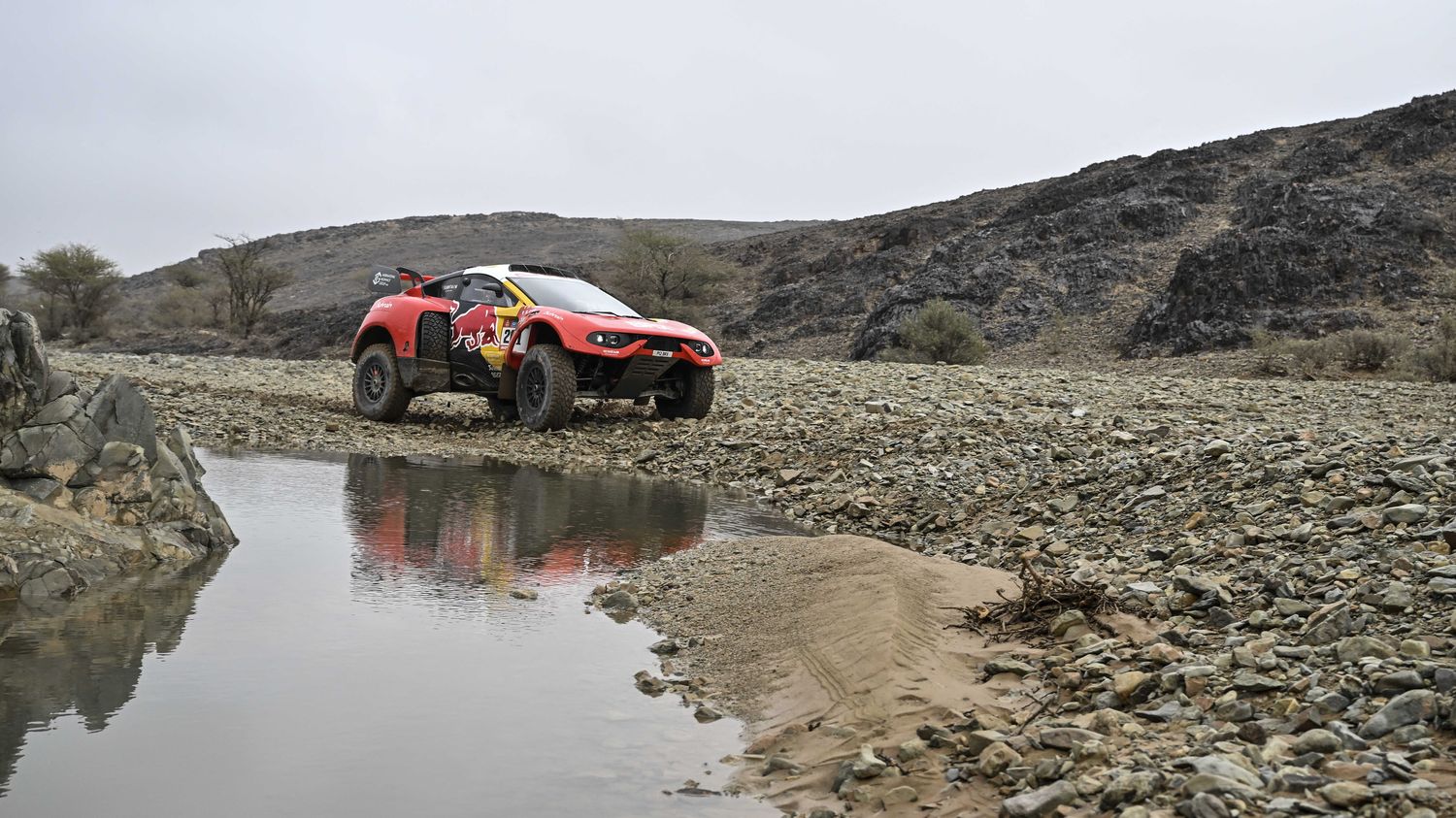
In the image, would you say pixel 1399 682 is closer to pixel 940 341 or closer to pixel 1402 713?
pixel 1402 713

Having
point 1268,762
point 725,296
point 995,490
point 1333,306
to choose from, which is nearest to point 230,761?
point 1268,762

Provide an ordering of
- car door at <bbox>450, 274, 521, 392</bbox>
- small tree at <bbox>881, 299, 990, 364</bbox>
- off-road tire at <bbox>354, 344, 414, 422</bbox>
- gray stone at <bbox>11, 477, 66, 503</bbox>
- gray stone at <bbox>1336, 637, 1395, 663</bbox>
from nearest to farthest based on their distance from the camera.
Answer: gray stone at <bbox>1336, 637, 1395, 663</bbox> < gray stone at <bbox>11, 477, 66, 503</bbox> < car door at <bbox>450, 274, 521, 392</bbox> < off-road tire at <bbox>354, 344, 414, 422</bbox> < small tree at <bbox>881, 299, 990, 364</bbox>

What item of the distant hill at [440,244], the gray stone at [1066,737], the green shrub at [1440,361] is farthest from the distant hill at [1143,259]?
the gray stone at [1066,737]

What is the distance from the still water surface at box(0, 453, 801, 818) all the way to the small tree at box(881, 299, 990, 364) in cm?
2041

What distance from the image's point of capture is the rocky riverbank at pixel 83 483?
20.6 feet

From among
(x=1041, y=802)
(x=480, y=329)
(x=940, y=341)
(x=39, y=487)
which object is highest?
(x=480, y=329)

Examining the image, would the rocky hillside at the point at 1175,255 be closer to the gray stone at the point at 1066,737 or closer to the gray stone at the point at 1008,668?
the gray stone at the point at 1008,668

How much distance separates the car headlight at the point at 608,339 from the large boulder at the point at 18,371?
5537 mm

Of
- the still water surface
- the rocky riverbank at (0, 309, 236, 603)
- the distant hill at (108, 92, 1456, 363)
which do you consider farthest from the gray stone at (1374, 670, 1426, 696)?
the distant hill at (108, 92, 1456, 363)

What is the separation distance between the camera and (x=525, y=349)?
12789mm

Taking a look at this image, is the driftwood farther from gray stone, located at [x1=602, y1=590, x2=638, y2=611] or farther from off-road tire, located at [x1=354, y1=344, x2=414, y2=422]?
off-road tire, located at [x1=354, y1=344, x2=414, y2=422]

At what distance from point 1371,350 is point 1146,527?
51.2ft

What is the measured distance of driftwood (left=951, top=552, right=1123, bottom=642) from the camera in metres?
5.18

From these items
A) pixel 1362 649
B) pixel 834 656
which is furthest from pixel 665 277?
pixel 1362 649
